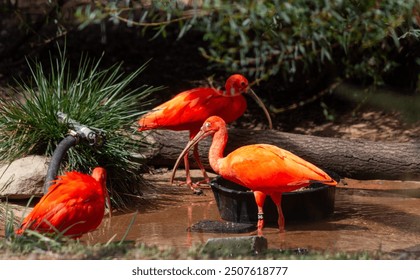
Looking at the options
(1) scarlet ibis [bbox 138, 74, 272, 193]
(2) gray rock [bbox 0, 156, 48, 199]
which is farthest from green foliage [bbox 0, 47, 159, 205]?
(1) scarlet ibis [bbox 138, 74, 272, 193]

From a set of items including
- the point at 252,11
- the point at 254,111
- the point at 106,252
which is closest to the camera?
the point at 252,11

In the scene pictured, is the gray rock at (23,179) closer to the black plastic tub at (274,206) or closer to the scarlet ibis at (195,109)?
the scarlet ibis at (195,109)

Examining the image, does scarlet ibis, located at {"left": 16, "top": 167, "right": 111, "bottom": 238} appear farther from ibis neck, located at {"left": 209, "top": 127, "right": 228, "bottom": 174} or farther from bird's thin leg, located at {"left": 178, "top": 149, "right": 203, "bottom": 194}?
bird's thin leg, located at {"left": 178, "top": 149, "right": 203, "bottom": 194}

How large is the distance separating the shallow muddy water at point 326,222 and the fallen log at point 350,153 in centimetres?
16

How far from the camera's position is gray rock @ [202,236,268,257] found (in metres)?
4.90

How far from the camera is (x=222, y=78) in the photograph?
435 inches

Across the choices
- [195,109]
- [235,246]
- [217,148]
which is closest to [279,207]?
[217,148]

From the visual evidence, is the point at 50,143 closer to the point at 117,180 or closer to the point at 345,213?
the point at 117,180

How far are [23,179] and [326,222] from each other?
7.57 feet

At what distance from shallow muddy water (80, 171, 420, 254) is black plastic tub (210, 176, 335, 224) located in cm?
8

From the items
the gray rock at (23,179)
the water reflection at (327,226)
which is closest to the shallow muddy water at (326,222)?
the water reflection at (327,226)

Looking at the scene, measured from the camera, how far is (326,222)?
21.6 feet

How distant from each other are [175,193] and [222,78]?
3.62 meters

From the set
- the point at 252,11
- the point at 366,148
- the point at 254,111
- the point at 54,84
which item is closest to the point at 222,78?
the point at 254,111
